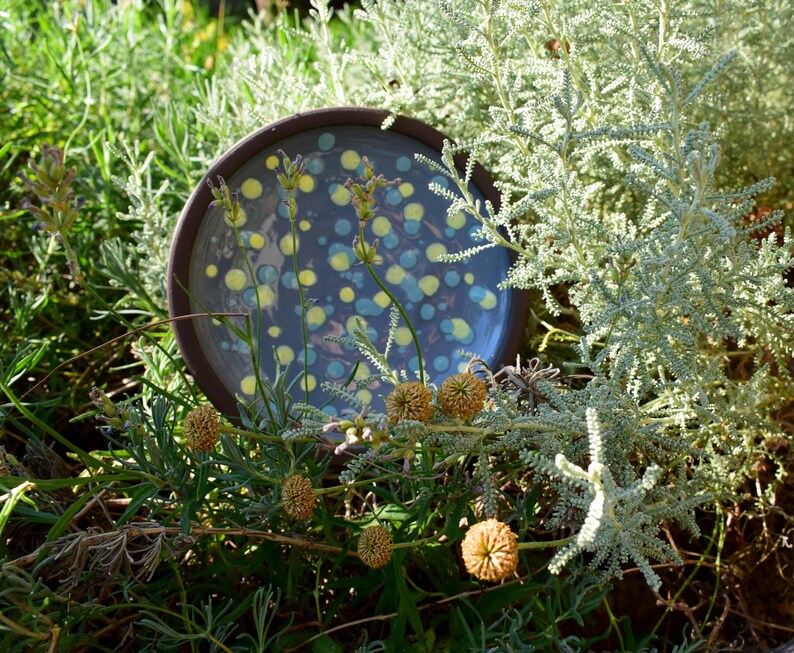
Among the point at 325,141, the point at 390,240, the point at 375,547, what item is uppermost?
the point at 325,141

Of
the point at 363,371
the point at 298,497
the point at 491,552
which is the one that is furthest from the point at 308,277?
the point at 491,552

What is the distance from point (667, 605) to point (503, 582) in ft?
0.69

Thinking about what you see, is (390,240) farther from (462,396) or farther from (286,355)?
(462,396)

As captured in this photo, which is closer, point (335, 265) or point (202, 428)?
point (202, 428)

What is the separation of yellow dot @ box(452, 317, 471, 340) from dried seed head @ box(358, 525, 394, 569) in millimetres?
359

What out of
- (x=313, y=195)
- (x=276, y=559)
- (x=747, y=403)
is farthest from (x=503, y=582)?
(x=313, y=195)

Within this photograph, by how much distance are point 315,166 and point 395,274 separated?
18 centimetres

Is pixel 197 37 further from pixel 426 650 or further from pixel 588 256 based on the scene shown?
pixel 426 650

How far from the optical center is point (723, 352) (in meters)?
1.03

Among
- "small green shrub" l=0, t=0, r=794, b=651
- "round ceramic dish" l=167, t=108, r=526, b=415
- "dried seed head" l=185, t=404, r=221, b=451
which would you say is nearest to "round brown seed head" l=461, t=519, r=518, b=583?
"small green shrub" l=0, t=0, r=794, b=651

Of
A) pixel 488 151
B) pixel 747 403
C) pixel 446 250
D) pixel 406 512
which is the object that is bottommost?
pixel 406 512

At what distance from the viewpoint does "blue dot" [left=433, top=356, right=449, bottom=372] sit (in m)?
1.01

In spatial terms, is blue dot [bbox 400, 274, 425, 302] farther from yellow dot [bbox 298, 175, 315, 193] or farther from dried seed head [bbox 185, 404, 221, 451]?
dried seed head [bbox 185, 404, 221, 451]

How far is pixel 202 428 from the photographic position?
653mm
